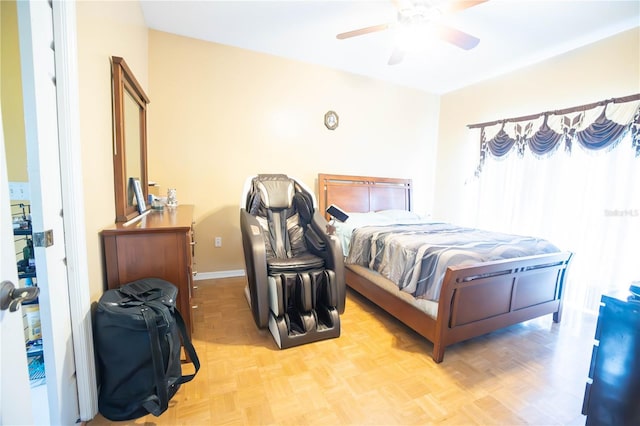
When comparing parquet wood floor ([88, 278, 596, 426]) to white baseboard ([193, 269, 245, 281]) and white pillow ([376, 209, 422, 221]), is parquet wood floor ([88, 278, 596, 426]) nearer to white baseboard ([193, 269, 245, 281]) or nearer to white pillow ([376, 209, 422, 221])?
white baseboard ([193, 269, 245, 281])

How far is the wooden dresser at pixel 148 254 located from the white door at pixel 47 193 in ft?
1.20

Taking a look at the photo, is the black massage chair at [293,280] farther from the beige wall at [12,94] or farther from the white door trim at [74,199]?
the beige wall at [12,94]

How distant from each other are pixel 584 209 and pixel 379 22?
8.89 ft

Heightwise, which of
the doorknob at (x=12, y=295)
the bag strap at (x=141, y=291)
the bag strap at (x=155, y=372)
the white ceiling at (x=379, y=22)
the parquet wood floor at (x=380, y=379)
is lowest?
the parquet wood floor at (x=380, y=379)

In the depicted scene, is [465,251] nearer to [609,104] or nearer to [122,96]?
[609,104]

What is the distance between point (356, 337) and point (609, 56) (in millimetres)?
3479

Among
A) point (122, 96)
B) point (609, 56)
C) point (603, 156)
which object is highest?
point (609, 56)

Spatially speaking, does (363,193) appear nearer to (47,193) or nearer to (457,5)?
(457,5)

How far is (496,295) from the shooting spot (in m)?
2.00

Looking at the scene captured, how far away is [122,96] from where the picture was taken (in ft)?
5.78

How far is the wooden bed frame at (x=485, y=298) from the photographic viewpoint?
5.96 feet

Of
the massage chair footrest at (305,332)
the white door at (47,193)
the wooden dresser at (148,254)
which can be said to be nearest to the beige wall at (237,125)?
the wooden dresser at (148,254)

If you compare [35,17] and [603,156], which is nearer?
[35,17]

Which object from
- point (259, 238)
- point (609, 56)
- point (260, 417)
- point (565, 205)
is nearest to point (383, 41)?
point (609, 56)
